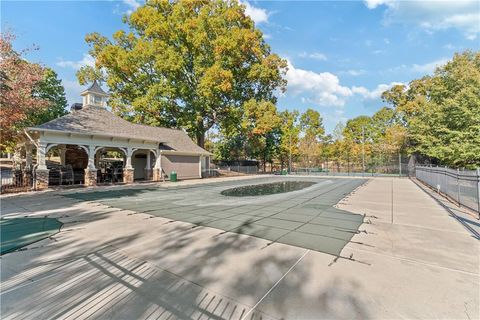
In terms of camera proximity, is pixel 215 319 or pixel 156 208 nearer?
pixel 215 319

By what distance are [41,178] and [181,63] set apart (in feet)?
56.5

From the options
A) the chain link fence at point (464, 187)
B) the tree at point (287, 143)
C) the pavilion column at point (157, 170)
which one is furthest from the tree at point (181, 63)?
the chain link fence at point (464, 187)

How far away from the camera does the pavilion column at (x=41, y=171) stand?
1331cm

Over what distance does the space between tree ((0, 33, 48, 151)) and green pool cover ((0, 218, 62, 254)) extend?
8.16 meters

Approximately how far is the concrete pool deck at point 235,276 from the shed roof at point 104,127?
12202 mm

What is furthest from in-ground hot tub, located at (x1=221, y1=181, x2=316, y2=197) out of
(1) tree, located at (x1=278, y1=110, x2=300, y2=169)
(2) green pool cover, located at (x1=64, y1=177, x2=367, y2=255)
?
(1) tree, located at (x1=278, y1=110, x2=300, y2=169)

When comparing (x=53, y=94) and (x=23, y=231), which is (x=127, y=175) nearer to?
(x=23, y=231)

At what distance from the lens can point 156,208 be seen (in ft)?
26.4

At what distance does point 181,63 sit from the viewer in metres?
24.8

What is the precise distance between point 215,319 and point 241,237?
2657 mm

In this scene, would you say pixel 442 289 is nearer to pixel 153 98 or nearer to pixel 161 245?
pixel 161 245

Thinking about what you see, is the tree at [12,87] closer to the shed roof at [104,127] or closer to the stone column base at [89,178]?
the shed roof at [104,127]

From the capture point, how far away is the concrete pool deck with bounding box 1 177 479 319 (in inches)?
96.3

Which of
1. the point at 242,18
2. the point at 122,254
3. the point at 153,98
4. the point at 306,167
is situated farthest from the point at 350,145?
the point at 122,254
